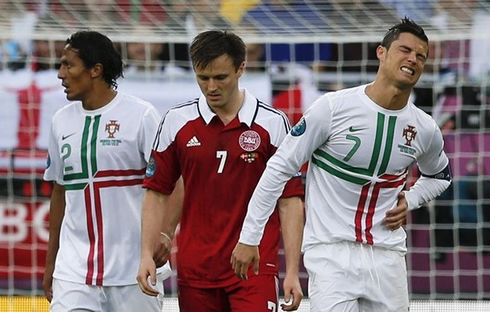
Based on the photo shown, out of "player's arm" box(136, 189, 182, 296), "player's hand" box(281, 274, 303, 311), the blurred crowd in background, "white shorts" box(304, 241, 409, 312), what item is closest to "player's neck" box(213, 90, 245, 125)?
"player's arm" box(136, 189, 182, 296)

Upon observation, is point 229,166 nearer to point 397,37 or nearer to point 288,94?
point 397,37

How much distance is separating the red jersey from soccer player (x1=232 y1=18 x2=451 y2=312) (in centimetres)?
21

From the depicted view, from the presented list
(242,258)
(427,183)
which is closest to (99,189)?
(242,258)

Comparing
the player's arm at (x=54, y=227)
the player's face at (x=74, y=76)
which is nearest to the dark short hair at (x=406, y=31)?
the player's face at (x=74, y=76)

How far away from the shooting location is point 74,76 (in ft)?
17.9

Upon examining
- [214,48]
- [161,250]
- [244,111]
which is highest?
[214,48]

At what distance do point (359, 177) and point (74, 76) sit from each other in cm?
147

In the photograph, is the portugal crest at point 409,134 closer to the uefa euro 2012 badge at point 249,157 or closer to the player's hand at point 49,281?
the uefa euro 2012 badge at point 249,157

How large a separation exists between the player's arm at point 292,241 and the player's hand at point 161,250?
1.83ft

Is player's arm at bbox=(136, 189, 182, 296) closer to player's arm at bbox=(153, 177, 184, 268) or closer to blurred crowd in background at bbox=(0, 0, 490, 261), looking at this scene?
player's arm at bbox=(153, 177, 184, 268)

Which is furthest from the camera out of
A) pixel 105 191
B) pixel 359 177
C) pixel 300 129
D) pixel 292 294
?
pixel 105 191

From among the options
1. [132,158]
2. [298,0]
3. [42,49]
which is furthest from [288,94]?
[132,158]

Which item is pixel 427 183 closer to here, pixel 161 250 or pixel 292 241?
pixel 292 241

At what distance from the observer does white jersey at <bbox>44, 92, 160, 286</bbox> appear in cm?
541
